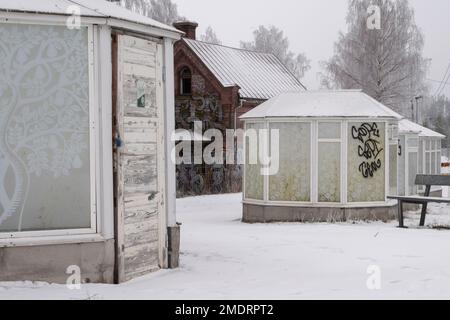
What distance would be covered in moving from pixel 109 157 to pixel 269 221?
27.0 feet

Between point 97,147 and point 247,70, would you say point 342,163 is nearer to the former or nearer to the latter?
point 97,147

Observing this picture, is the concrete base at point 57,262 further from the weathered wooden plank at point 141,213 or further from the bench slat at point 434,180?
the bench slat at point 434,180

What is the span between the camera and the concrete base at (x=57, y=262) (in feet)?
22.9

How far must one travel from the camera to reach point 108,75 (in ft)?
24.2

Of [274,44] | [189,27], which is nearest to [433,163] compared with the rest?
[189,27]

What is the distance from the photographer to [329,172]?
14.6 metres

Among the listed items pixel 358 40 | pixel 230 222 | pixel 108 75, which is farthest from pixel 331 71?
pixel 108 75

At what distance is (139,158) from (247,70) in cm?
2138

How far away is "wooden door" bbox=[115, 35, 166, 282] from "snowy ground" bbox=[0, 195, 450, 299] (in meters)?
0.33

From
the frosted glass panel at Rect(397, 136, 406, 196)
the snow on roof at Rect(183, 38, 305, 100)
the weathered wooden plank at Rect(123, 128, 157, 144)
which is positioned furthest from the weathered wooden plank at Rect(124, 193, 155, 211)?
the snow on roof at Rect(183, 38, 305, 100)

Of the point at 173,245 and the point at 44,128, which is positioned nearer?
the point at 44,128

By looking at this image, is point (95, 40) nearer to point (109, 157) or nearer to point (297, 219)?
point (109, 157)

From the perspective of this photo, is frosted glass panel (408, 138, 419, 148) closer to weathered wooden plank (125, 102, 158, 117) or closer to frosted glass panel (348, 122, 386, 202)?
frosted glass panel (348, 122, 386, 202)

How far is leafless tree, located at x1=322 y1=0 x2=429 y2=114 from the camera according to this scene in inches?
1339
